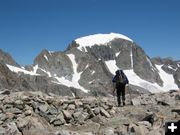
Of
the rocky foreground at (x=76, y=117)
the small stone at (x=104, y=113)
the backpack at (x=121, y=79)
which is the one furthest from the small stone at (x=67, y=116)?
the backpack at (x=121, y=79)

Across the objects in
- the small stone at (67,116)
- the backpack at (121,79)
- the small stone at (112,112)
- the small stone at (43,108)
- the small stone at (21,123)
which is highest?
the backpack at (121,79)

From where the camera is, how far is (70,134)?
679 inches

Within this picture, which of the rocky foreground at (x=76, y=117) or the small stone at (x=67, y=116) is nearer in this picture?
the rocky foreground at (x=76, y=117)

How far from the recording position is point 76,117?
20438 millimetres

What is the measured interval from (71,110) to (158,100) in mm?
6510

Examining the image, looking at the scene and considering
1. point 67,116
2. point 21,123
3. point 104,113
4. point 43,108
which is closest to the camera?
point 21,123

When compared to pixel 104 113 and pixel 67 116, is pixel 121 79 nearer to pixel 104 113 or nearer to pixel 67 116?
pixel 104 113

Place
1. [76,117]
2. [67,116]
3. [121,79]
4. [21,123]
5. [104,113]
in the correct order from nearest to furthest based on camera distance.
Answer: [21,123] → [67,116] → [76,117] → [104,113] → [121,79]

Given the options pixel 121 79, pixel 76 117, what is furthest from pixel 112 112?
pixel 121 79

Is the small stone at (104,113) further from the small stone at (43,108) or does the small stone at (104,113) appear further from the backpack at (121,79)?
the backpack at (121,79)

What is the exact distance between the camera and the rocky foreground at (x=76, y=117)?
58.2ft

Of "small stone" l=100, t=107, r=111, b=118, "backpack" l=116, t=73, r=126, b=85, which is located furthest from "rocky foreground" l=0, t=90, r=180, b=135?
"backpack" l=116, t=73, r=126, b=85

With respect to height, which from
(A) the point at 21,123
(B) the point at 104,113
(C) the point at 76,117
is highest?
(B) the point at 104,113

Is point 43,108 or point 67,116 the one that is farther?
point 43,108
